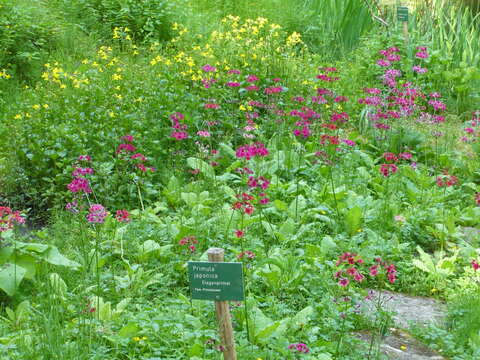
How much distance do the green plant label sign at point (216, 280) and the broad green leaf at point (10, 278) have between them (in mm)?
1451

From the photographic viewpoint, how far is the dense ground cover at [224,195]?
361cm

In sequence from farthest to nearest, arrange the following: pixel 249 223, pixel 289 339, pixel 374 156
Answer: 1. pixel 374 156
2. pixel 249 223
3. pixel 289 339

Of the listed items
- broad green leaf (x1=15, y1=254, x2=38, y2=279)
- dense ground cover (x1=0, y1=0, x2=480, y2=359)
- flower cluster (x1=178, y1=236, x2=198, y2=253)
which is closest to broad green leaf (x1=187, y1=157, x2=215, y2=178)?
dense ground cover (x1=0, y1=0, x2=480, y2=359)

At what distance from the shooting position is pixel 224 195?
579 cm

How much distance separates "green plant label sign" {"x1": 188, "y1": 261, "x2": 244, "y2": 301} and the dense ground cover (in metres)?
0.31

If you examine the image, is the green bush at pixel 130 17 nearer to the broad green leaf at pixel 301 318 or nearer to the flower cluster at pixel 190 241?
the flower cluster at pixel 190 241

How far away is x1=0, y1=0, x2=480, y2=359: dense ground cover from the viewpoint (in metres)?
3.61

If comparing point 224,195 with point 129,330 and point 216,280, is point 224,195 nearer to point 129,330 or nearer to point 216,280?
point 129,330

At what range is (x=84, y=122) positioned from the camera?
6.34 meters

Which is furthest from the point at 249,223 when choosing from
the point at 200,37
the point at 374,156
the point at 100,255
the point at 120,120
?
the point at 200,37

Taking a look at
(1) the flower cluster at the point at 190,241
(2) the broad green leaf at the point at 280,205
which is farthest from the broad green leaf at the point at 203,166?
(1) the flower cluster at the point at 190,241

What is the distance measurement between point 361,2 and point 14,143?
6445mm

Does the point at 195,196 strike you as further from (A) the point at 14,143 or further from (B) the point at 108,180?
(A) the point at 14,143

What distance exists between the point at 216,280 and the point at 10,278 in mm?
1638
